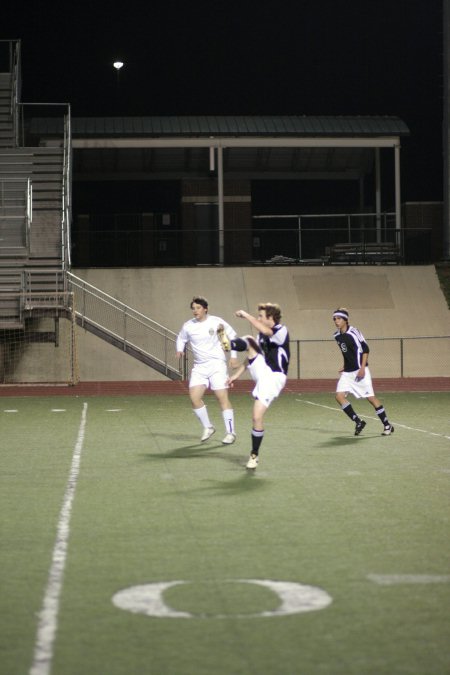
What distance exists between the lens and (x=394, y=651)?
5.34m

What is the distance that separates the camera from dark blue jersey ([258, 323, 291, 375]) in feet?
40.1

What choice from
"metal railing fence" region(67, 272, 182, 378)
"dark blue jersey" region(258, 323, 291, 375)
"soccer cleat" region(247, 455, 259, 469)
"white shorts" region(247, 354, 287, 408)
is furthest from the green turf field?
"metal railing fence" region(67, 272, 182, 378)

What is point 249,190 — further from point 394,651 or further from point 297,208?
point 394,651

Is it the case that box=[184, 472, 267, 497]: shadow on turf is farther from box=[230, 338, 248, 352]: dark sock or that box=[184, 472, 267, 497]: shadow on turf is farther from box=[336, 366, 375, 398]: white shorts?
box=[336, 366, 375, 398]: white shorts

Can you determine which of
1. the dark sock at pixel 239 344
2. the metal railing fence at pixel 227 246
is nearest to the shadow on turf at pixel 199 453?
the dark sock at pixel 239 344

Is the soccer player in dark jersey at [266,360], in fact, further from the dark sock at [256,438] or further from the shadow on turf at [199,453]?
the shadow on turf at [199,453]

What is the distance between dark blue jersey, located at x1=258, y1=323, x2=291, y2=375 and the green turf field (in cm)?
119

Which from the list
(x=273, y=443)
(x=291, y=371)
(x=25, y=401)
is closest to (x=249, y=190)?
(x=291, y=371)

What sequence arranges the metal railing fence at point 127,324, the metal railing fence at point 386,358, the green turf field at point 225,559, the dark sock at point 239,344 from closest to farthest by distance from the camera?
1. the green turf field at point 225,559
2. the dark sock at point 239,344
3. the metal railing fence at point 127,324
4. the metal railing fence at point 386,358

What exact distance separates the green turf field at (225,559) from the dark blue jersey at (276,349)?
119 cm

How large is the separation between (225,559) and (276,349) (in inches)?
199

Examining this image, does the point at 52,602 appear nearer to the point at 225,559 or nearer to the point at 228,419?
the point at 225,559

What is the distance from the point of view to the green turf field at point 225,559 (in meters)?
5.36

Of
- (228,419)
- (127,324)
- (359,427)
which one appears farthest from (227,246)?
(228,419)
